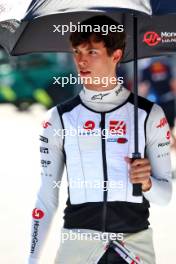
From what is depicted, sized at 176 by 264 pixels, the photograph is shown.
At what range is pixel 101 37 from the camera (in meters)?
3.50

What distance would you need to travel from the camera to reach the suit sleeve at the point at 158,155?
11.3ft

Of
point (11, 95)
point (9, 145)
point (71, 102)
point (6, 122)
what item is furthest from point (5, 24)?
point (11, 95)

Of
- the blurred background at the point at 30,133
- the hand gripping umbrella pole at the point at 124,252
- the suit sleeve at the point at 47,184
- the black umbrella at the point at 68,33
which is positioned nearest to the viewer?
the hand gripping umbrella pole at the point at 124,252

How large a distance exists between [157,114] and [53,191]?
55 centimetres

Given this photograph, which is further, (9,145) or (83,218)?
(9,145)

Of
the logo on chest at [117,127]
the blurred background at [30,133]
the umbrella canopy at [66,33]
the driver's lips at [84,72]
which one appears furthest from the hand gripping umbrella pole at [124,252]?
the umbrella canopy at [66,33]

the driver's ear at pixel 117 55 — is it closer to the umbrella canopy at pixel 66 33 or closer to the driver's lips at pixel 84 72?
the driver's lips at pixel 84 72

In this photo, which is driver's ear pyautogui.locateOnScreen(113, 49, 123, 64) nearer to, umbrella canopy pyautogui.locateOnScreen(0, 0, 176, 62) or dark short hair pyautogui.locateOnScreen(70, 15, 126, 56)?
dark short hair pyautogui.locateOnScreen(70, 15, 126, 56)

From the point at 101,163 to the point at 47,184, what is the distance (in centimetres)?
26

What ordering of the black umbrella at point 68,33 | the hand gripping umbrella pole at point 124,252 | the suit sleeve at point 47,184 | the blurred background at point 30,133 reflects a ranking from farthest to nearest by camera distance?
the blurred background at point 30,133, the black umbrella at point 68,33, the suit sleeve at point 47,184, the hand gripping umbrella pole at point 124,252

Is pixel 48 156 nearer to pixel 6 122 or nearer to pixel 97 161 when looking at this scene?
pixel 97 161

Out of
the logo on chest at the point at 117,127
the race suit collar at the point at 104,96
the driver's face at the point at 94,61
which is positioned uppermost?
the driver's face at the point at 94,61

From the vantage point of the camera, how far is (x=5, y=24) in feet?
12.2

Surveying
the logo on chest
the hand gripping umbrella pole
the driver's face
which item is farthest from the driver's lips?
the hand gripping umbrella pole
